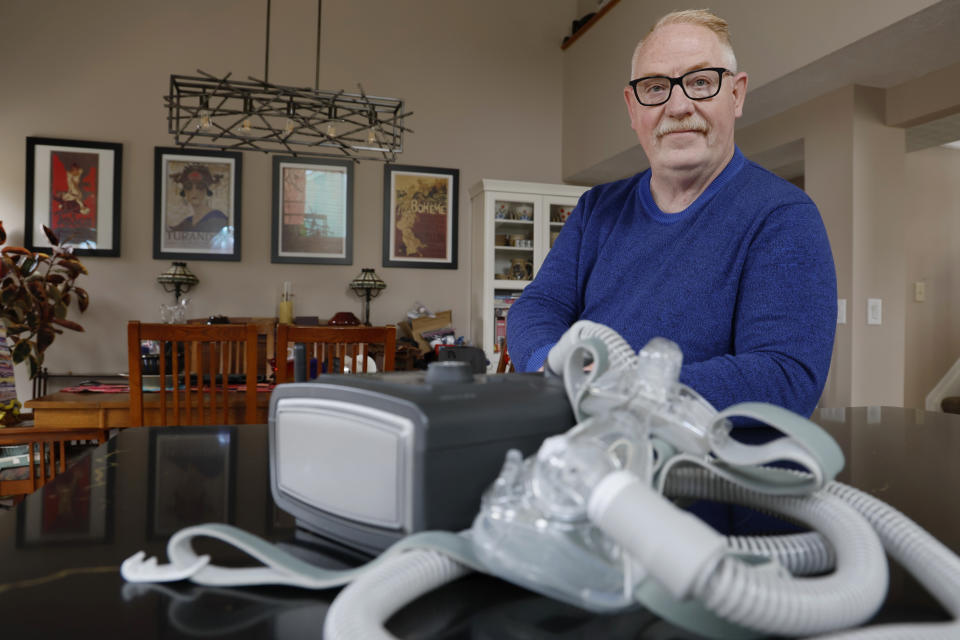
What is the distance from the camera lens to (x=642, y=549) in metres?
0.27

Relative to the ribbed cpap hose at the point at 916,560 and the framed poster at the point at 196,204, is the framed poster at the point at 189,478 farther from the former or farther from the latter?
the framed poster at the point at 196,204

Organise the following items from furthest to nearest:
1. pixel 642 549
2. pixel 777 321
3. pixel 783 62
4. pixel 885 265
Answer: pixel 885 265 → pixel 783 62 → pixel 777 321 → pixel 642 549

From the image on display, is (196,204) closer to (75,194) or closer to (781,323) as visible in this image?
(75,194)

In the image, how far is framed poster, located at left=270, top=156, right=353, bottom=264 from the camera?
445 cm

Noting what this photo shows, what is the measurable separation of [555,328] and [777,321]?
1.16 feet

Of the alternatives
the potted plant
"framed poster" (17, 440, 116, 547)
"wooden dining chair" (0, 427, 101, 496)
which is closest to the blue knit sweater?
"framed poster" (17, 440, 116, 547)

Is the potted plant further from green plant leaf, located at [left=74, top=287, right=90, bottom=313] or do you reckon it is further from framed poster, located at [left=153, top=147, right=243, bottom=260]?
framed poster, located at [left=153, top=147, right=243, bottom=260]

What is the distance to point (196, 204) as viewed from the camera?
4.30 meters

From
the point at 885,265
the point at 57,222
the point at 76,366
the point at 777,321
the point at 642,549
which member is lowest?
the point at 76,366

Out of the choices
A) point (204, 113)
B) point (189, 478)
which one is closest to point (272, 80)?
point (204, 113)

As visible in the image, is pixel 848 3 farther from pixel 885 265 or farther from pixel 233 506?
pixel 233 506

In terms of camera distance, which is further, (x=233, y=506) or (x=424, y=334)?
(x=424, y=334)

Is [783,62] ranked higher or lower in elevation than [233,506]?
higher

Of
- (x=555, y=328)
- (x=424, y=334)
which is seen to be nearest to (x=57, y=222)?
(x=424, y=334)
